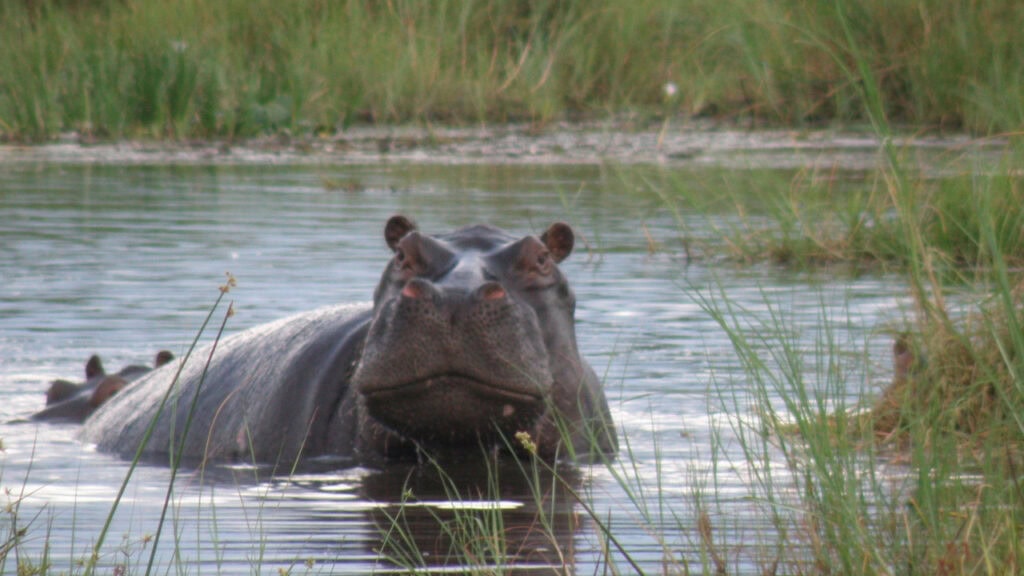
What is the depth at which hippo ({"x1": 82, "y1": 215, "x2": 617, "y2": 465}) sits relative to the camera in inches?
165

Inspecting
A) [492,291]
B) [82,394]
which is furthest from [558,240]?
[82,394]

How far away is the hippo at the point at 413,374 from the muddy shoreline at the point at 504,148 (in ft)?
27.0

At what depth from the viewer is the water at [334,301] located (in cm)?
352

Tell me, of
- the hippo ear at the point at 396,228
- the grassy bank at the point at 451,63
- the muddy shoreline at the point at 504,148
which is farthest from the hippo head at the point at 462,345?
the grassy bank at the point at 451,63

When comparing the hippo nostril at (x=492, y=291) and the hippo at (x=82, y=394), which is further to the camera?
the hippo at (x=82, y=394)

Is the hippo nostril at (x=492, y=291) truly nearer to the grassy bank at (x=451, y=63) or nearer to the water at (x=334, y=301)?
the water at (x=334, y=301)

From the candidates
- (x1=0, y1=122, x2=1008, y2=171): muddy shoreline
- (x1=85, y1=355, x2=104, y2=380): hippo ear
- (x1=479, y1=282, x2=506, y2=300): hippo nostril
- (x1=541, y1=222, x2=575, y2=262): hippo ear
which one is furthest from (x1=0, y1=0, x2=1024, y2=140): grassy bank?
(x1=479, y1=282, x2=506, y2=300): hippo nostril

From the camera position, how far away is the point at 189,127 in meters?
15.7

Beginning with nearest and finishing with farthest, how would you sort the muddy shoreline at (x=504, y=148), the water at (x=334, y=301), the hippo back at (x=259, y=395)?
1. the water at (x=334, y=301)
2. the hippo back at (x=259, y=395)
3. the muddy shoreline at (x=504, y=148)

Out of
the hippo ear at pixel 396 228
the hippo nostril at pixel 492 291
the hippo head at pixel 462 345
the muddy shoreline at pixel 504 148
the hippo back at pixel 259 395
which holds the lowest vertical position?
the muddy shoreline at pixel 504 148

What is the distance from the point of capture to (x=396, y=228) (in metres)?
5.01

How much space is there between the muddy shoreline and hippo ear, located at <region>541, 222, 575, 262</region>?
26.9ft

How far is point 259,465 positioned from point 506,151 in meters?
10.5

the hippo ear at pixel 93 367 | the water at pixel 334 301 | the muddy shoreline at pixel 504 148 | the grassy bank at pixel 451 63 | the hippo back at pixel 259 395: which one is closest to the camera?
the water at pixel 334 301
